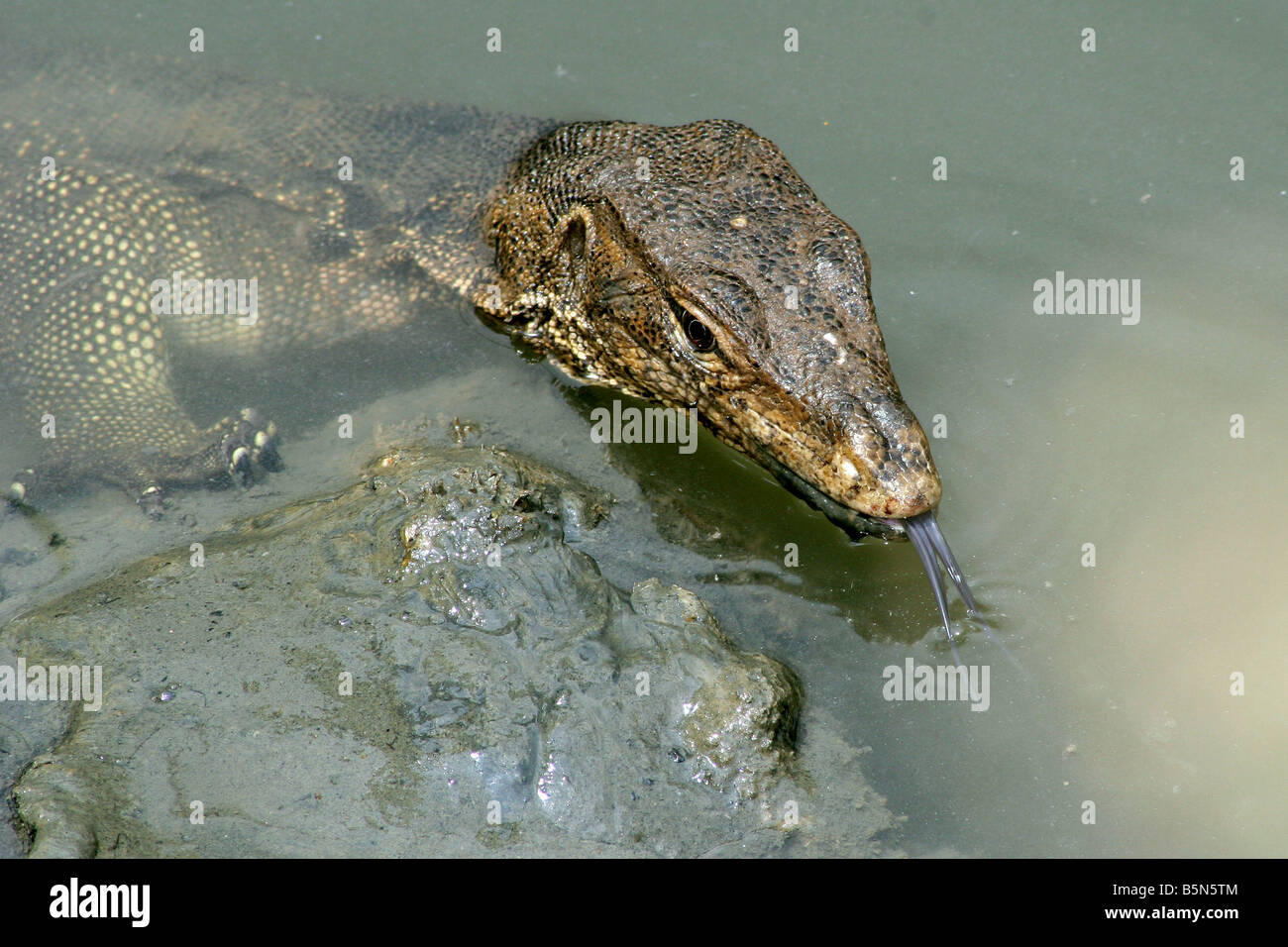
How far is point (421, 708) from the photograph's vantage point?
406cm

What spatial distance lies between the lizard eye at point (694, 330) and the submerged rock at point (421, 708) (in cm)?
114

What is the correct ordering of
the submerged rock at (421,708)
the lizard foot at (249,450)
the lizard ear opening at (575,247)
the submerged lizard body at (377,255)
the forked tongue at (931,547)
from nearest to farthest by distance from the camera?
the submerged rock at (421,708)
the forked tongue at (931,547)
the submerged lizard body at (377,255)
the lizard foot at (249,450)
the lizard ear opening at (575,247)

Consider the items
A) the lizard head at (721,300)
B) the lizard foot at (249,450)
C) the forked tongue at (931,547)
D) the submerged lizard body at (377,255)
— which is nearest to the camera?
the forked tongue at (931,547)

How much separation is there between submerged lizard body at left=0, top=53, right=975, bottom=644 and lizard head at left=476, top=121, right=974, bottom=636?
0.01 metres

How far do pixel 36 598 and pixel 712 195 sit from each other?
369cm

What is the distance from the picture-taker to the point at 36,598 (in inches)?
191

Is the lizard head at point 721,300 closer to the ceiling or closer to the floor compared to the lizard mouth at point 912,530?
closer to the ceiling

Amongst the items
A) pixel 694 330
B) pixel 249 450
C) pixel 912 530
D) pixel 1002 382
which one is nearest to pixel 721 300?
pixel 694 330

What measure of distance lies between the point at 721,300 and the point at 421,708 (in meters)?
2.31

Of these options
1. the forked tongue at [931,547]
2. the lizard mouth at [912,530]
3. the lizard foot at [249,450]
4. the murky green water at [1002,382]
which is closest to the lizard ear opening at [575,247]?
the murky green water at [1002,382]

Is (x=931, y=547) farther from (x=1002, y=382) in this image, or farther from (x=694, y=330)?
(x=1002, y=382)

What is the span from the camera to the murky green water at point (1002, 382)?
4.57m

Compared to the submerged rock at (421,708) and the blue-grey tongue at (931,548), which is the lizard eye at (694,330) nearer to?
the submerged rock at (421,708)

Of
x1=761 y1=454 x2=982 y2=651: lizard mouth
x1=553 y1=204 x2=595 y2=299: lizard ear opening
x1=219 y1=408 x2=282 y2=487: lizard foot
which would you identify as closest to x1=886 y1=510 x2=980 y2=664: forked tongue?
x1=761 y1=454 x2=982 y2=651: lizard mouth
